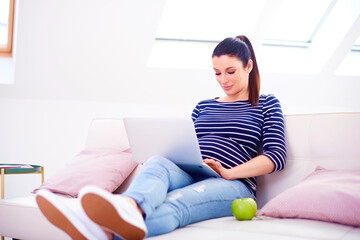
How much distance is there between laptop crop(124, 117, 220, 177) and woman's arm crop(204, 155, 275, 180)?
0.11 ft

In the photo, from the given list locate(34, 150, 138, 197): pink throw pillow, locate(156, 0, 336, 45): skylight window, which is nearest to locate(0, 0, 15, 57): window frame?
locate(156, 0, 336, 45): skylight window

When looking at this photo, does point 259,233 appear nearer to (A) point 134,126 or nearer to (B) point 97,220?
(B) point 97,220

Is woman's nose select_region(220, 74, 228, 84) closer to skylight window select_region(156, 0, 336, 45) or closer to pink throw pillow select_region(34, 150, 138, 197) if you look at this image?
pink throw pillow select_region(34, 150, 138, 197)

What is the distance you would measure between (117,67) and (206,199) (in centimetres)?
236

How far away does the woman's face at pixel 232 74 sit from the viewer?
82.6 inches

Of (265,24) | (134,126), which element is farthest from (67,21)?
(134,126)

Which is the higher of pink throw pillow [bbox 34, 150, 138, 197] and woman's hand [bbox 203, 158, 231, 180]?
woman's hand [bbox 203, 158, 231, 180]

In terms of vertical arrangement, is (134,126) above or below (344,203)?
above

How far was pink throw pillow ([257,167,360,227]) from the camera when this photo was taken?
144cm

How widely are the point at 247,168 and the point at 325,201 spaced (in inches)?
15.5

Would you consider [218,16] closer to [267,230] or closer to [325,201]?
[325,201]

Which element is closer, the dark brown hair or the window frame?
the dark brown hair

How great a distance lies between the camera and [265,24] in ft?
12.7

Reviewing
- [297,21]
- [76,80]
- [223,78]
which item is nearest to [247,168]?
[223,78]
